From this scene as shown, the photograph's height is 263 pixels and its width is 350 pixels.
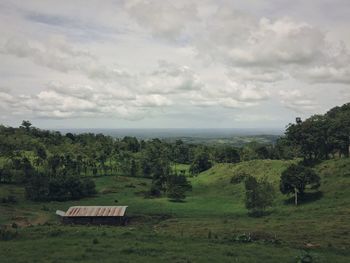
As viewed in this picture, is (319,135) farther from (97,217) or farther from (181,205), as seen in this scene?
(97,217)

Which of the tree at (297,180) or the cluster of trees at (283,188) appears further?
the tree at (297,180)

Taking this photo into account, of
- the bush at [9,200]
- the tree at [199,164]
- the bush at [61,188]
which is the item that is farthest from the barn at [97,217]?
the tree at [199,164]

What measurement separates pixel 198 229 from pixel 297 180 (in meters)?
32.1

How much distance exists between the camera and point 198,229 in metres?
57.0

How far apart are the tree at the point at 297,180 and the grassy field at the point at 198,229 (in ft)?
8.61

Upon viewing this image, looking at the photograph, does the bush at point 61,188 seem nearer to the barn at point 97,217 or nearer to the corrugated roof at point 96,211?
the corrugated roof at point 96,211

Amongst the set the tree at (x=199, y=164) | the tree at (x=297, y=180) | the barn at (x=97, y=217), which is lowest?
the barn at (x=97, y=217)

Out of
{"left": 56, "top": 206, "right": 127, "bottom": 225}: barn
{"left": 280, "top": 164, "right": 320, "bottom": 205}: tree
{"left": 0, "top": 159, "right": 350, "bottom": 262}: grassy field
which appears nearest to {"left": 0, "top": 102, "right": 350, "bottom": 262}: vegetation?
{"left": 0, "top": 159, "right": 350, "bottom": 262}: grassy field

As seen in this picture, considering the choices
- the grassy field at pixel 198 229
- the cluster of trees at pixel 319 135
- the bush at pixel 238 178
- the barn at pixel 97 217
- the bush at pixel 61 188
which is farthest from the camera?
the bush at pixel 238 178

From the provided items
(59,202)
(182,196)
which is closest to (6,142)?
(59,202)

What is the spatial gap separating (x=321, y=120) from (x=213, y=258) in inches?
3599

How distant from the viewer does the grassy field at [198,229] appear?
35.9m

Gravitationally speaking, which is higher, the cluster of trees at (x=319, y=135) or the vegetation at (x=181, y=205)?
the cluster of trees at (x=319, y=135)

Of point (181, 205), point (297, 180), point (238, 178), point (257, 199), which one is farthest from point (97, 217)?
point (238, 178)
